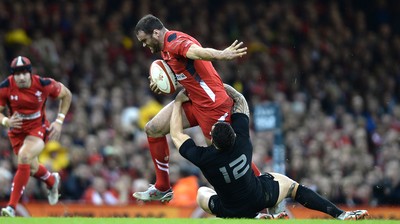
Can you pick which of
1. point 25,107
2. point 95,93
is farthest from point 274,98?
point 25,107

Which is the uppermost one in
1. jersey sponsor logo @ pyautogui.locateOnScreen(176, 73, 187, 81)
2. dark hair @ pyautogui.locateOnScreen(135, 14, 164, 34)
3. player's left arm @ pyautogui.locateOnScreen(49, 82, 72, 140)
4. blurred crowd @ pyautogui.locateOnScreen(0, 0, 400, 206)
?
dark hair @ pyautogui.locateOnScreen(135, 14, 164, 34)

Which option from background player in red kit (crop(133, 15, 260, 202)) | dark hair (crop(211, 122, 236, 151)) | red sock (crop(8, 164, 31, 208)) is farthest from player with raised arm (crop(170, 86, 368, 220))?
red sock (crop(8, 164, 31, 208))

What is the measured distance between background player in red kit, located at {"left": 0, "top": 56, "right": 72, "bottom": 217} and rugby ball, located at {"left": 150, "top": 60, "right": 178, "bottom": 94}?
2560mm

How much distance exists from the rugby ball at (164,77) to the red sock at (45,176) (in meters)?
3.32

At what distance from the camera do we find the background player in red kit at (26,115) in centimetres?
1452

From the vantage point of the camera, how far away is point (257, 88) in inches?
901

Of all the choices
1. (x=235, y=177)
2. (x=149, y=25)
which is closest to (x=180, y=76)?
(x=149, y=25)

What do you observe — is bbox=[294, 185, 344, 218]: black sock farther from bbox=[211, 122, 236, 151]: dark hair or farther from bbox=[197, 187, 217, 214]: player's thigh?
bbox=[211, 122, 236, 151]: dark hair

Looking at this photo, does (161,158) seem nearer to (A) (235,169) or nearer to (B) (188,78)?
(B) (188,78)

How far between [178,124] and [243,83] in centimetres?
1056

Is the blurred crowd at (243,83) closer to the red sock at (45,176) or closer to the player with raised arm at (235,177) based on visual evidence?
the red sock at (45,176)

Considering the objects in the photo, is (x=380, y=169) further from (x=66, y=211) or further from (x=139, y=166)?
(x=66, y=211)

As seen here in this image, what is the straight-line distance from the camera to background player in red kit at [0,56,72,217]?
571 inches

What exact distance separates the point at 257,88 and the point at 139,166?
4348 millimetres
